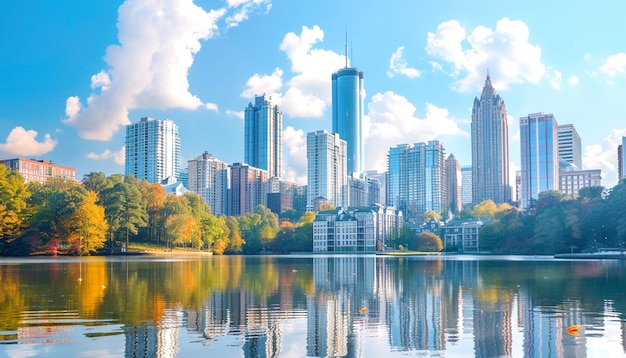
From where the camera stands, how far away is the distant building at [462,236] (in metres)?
182

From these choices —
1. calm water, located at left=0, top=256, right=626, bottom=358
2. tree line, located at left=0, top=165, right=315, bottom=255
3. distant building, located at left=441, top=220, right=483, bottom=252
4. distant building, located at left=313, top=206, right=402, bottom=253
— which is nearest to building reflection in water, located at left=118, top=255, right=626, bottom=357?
calm water, located at left=0, top=256, right=626, bottom=358

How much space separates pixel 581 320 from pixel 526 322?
2177 mm

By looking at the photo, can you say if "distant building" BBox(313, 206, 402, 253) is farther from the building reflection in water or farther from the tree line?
the building reflection in water

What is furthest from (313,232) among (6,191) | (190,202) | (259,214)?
(6,191)

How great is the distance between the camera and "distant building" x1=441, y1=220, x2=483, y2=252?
18175 centimetres

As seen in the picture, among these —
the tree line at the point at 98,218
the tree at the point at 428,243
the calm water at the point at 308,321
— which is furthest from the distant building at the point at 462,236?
the calm water at the point at 308,321

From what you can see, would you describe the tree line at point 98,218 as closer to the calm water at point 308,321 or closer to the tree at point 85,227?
the tree at point 85,227

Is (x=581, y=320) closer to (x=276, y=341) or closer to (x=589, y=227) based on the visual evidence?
(x=276, y=341)

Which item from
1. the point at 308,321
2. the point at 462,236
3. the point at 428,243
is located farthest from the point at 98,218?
the point at 462,236

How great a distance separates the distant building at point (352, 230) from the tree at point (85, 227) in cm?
9598

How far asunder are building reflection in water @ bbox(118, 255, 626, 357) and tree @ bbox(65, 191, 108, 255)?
67.2 metres

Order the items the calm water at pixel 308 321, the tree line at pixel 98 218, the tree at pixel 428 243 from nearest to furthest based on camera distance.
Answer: the calm water at pixel 308 321 → the tree line at pixel 98 218 → the tree at pixel 428 243

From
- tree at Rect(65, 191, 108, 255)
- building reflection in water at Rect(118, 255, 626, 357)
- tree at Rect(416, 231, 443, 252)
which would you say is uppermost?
tree at Rect(65, 191, 108, 255)

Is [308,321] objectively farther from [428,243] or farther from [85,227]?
[428,243]
